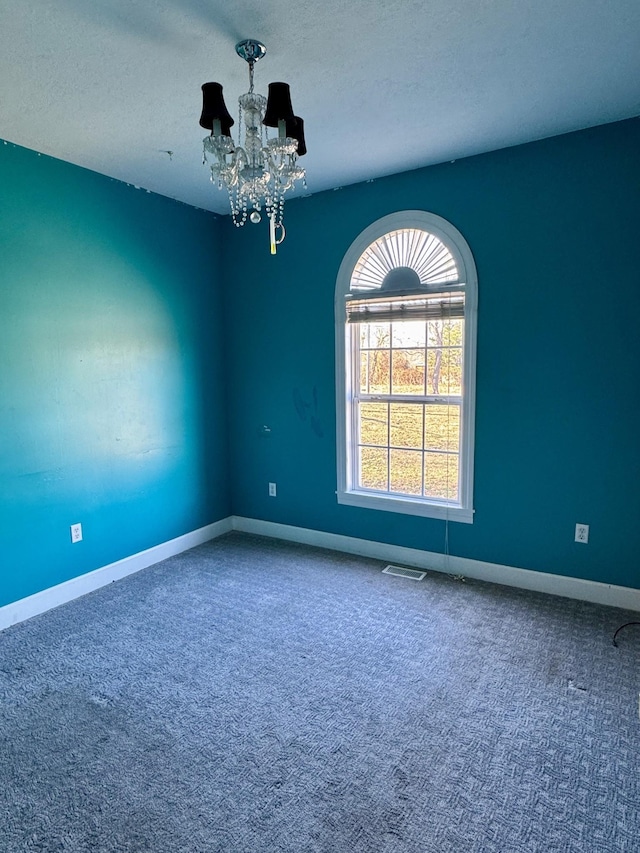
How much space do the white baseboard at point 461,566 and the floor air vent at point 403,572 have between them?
0.09 metres

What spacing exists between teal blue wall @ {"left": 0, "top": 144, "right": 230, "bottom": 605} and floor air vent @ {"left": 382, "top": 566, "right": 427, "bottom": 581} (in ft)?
5.11

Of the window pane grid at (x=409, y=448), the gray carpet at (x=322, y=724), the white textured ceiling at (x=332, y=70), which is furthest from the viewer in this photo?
the window pane grid at (x=409, y=448)

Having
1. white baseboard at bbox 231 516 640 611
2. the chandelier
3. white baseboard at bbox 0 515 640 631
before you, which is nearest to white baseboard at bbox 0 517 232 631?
white baseboard at bbox 0 515 640 631

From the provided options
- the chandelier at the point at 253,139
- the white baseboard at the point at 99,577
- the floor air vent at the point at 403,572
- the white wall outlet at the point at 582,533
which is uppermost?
the chandelier at the point at 253,139

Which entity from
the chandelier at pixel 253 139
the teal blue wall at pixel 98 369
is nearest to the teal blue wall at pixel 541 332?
the teal blue wall at pixel 98 369

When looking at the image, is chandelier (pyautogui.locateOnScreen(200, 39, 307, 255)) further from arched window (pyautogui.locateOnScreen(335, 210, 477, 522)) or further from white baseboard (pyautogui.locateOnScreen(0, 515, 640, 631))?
white baseboard (pyautogui.locateOnScreen(0, 515, 640, 631))

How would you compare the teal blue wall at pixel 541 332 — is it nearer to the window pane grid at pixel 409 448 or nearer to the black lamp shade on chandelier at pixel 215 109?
the window pane grid at pixel 409 448

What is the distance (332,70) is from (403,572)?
2.75 meters

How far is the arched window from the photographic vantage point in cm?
301

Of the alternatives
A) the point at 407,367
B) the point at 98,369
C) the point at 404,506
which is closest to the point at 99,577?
the point at 98,369

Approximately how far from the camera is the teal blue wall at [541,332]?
2.53 metres

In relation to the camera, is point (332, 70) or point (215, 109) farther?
point (332, 70)

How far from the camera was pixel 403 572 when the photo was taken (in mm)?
3160

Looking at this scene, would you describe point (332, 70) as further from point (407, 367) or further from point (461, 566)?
point (461, 566)
